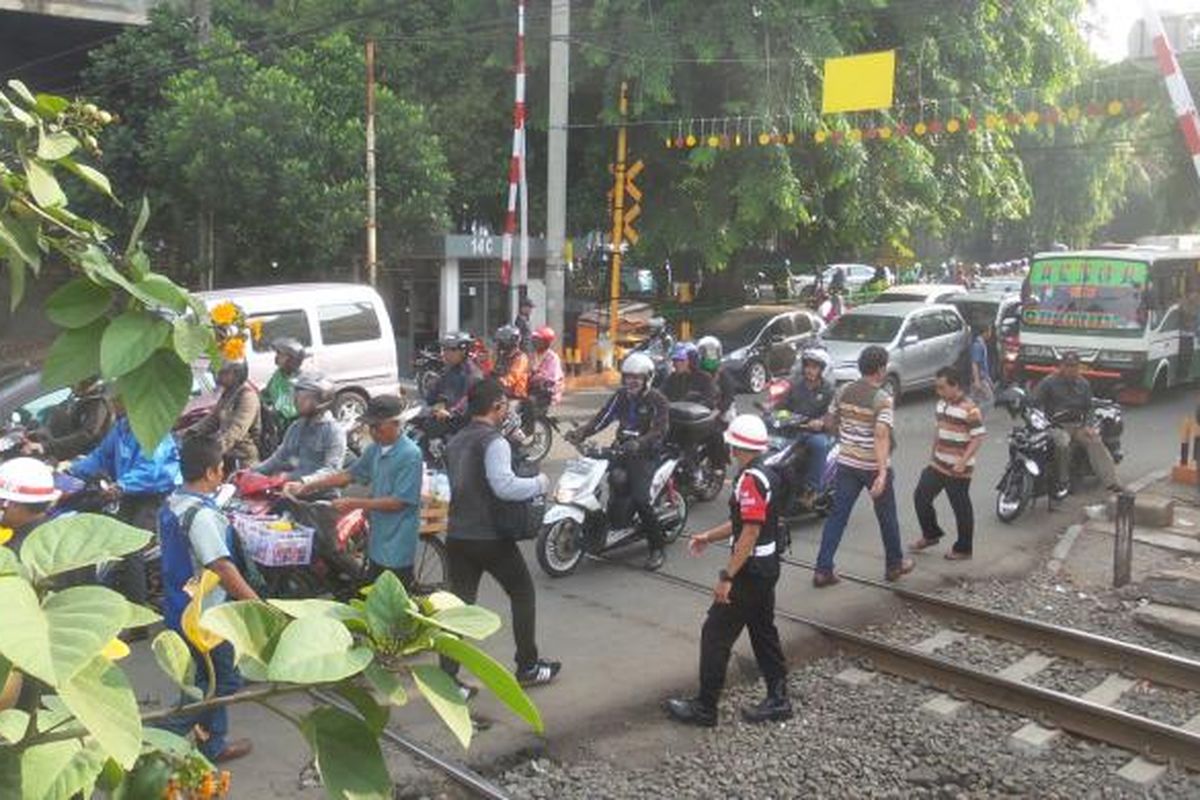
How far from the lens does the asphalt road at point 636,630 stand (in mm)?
5332

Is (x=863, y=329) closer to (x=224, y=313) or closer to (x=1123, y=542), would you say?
(x=1123, y=542)

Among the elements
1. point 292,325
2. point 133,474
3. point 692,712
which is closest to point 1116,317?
point 292,325

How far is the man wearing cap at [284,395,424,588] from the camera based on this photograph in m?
5.91

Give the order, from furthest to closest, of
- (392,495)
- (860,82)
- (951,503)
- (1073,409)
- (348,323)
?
1. (860,82)
2. (348,323)
3. (1073,409)
4. (951,503)
5. (392,495)

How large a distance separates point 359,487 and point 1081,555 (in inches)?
224

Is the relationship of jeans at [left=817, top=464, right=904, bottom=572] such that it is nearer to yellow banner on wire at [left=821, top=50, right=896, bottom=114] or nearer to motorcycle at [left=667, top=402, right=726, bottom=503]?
motorcycle at [left=667, top=402, right=726, bottom=503]

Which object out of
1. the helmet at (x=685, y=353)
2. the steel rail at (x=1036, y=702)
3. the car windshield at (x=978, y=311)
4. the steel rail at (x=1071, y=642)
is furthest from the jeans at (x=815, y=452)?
the car windshield at (x=978, y=311)

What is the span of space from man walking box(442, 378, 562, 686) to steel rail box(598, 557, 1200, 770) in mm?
2201

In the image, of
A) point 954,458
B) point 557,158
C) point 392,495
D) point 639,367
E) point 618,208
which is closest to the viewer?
point 392,495

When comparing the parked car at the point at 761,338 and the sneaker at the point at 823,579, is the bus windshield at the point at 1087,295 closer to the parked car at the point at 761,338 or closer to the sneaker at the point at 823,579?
the parked car at the point at 761,338

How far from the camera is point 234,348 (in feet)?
4.97

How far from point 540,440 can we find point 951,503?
5.03 m

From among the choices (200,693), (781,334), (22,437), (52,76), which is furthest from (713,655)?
(52,76)

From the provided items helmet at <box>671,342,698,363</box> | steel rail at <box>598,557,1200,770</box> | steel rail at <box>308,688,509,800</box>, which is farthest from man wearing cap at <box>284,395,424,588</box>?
helmet at <box>671,342,698,363</box>
